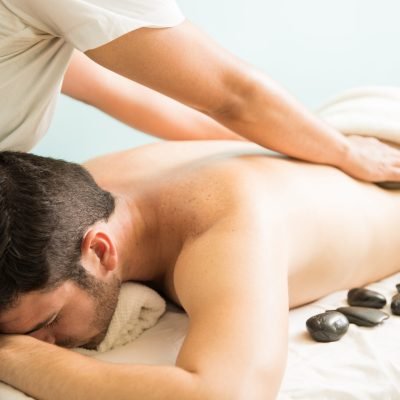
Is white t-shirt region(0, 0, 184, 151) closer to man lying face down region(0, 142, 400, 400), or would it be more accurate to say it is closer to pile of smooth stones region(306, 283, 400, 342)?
man lying face down region(0, 142, 400, 400)

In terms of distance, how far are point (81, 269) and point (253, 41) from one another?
149 cm

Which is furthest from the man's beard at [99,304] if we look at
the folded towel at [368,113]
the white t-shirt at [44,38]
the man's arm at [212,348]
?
the folded towel at [368,113]

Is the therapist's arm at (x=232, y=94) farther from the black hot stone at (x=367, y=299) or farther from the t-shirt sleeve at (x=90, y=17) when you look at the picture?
the black hot stone at (x=367, y=299)

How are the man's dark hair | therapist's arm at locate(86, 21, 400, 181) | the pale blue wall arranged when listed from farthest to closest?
the pale blue wall → therapist's arm at locate(86, 21, 400, 181) → the man's dark hair

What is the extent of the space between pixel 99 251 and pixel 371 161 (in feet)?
2.20

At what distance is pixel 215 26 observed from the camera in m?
2.52

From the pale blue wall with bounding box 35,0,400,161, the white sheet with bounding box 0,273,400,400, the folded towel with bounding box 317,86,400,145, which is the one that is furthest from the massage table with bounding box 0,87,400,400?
the pale blue wall with bounding box 35,0,400,161

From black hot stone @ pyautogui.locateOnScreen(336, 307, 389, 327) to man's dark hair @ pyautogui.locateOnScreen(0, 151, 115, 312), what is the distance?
50cm

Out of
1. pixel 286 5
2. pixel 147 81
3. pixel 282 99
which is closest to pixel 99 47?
pixel 147 81

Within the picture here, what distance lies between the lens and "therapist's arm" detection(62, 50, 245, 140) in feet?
6.03

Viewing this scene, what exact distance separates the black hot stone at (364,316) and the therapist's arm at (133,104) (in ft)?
2.23

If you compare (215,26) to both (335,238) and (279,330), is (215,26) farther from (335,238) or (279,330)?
(279,330)

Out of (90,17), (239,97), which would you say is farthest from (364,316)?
(90,17)

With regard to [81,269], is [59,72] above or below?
above
